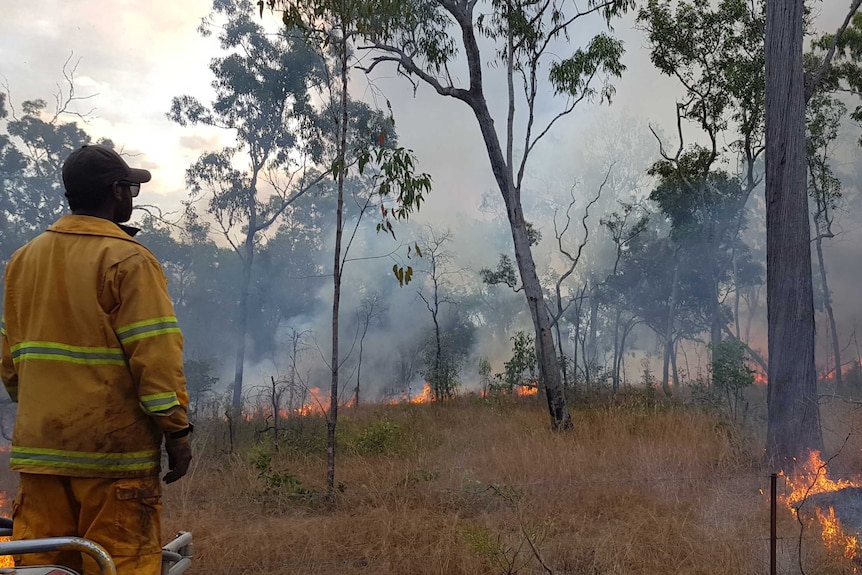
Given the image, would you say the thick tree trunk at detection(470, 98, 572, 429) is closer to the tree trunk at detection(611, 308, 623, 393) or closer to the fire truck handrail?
the tree trunk at detection(611, 308, 623, 393)

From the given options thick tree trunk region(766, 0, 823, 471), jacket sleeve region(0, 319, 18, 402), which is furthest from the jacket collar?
thick tree trunk region(766, 0, 823, 471)

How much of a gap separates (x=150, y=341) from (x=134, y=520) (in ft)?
1.82

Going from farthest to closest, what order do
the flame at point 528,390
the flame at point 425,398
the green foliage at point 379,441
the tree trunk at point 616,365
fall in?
the flame at point 425,398, the tree trunk at point 616,365, the flame at point 528,390, the green foliage at point 379,441

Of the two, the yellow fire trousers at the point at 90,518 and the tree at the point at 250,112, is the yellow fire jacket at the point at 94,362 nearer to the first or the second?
the yellow fire trousers at the point at 90,518

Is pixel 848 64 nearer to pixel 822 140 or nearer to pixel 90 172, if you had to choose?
pixel 822 140

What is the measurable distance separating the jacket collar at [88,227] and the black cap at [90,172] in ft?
0.33

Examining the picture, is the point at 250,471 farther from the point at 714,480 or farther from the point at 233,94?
the point at 233,94

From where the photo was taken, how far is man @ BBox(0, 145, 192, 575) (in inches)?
70.2

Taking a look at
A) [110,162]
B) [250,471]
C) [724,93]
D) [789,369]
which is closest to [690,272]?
[724,93]

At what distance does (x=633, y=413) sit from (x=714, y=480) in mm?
2953

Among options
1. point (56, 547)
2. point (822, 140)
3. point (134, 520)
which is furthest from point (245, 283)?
point (56, 547)

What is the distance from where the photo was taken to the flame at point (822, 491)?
3680mm

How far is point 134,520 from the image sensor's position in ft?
5.88

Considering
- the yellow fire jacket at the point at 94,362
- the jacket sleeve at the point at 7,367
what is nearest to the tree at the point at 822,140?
Result: the yellow fire jacket at the point at 94,362
